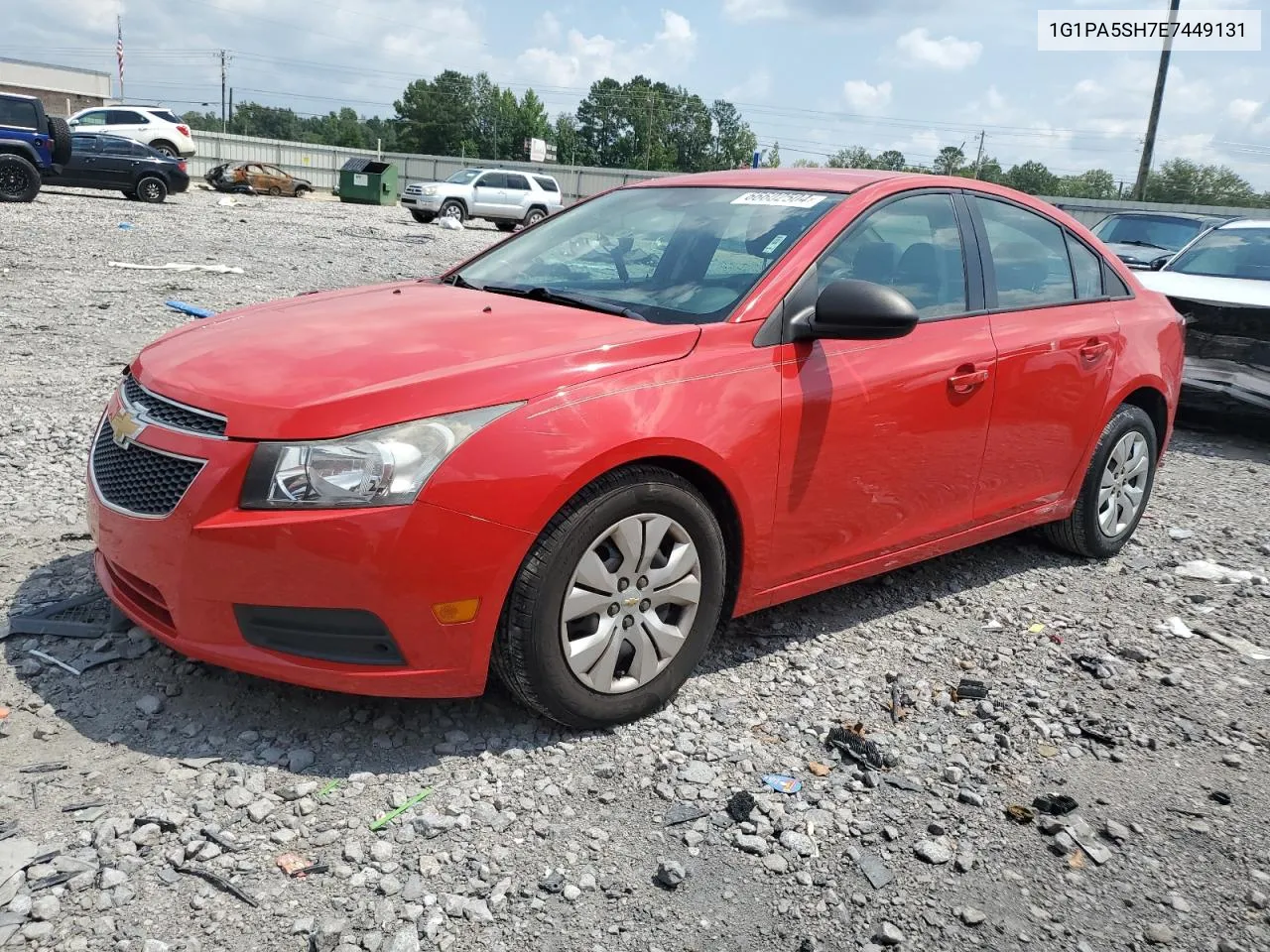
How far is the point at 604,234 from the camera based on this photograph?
4.29m

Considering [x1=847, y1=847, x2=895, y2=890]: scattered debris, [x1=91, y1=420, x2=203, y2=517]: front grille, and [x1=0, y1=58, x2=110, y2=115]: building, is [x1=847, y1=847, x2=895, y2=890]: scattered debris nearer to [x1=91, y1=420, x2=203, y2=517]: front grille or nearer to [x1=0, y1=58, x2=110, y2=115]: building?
[x1=91, y1=420, x2=203, y2=517]: front grille

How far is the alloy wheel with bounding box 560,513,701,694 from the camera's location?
311 cm

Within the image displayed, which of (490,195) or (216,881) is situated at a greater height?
(490,195)

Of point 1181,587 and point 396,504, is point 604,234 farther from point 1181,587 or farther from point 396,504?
point 1181,587

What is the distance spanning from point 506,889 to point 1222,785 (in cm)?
224

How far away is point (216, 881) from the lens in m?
2.52

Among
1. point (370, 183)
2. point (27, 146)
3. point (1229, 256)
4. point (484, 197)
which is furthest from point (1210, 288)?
point (370, 183)

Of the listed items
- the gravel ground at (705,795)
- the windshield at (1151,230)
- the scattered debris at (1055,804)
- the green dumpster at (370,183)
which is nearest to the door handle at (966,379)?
the gravel ground at (705,795)

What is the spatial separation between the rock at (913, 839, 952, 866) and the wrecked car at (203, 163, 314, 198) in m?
37.0

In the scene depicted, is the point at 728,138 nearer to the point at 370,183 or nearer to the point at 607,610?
the point at 370,183

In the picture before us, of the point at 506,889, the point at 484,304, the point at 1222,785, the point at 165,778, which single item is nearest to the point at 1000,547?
the point at 1222,785

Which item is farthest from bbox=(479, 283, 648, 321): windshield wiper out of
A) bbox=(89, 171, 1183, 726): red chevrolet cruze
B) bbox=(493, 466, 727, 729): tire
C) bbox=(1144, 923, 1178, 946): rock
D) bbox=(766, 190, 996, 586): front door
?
bbox=(1144, 923, 1178, 946): rock

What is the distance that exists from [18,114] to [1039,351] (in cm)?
2112

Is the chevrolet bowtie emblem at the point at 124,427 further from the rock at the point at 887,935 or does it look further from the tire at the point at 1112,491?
the tire at the point at 1112,491
